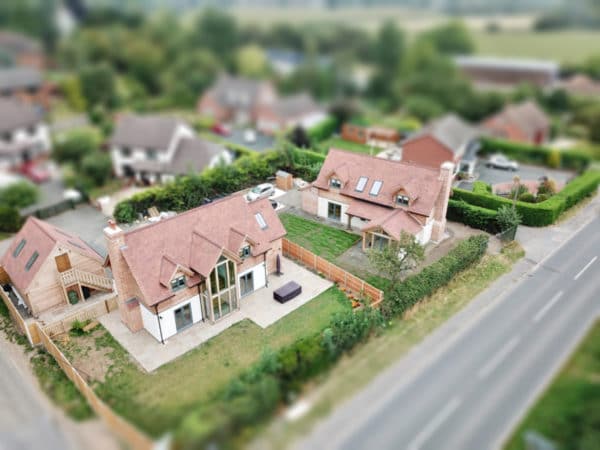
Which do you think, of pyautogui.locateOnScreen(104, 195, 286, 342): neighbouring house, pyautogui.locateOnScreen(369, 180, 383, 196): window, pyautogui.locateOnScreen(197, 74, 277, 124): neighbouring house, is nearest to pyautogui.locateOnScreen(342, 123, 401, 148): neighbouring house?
pyautogui.locateOnScreen(197, 74, 277, 124): neighbouring house

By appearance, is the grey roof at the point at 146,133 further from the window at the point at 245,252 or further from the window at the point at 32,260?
the window at the point at 245,252

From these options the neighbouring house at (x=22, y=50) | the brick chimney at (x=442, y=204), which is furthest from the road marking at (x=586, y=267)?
the neighbouring house at (x=22, y=50)

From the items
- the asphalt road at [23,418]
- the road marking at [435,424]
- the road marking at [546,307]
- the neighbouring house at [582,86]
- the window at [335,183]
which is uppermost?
the neighbouring house at [582,86]

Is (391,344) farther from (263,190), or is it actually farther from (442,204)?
(263,190)

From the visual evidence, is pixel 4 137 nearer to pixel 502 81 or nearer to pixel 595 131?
pixel 595 131

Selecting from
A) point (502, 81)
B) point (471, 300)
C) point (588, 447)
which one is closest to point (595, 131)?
point (502, 81)

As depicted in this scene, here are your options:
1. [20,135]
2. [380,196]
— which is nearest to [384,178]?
[380,196]

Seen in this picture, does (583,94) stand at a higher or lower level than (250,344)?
higher
